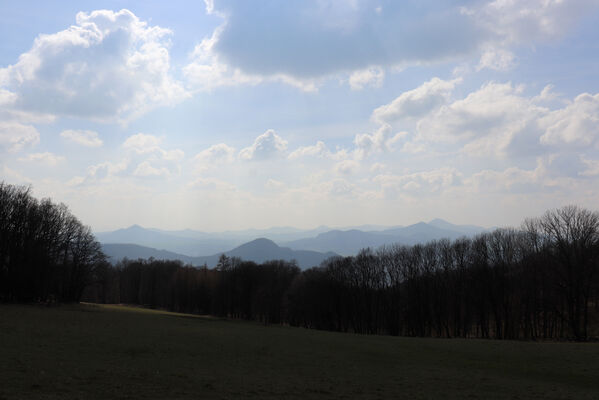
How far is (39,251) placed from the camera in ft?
245

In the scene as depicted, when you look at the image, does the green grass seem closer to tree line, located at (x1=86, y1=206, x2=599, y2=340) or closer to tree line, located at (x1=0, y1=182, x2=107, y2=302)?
tree line, located at (x1=86, y1=206, x2=599, y2=340)

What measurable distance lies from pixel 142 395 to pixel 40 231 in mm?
73888

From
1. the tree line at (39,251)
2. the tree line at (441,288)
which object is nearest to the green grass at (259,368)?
the tree line at (441,288)

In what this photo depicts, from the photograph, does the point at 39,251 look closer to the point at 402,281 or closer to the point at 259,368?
the point at 259,368

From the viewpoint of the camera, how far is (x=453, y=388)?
76.5 feet

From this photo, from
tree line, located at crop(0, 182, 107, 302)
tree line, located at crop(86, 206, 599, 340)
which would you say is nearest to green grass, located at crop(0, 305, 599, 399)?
tree line, located at crop(86, 206, 599, 340)

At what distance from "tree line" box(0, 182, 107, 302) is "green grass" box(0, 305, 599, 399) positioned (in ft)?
117

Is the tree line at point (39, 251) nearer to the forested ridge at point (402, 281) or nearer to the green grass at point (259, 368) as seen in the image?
the forested ridge at point (402, 281)

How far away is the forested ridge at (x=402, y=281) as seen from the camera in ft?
225

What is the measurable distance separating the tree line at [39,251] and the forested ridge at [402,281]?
0.66ft

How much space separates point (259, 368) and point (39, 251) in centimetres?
6650

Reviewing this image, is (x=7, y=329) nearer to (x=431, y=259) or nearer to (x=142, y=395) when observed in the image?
(x=142, y=395)

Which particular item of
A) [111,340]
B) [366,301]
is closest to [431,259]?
[366,301]

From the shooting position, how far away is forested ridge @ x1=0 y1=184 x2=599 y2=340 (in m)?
68.6
